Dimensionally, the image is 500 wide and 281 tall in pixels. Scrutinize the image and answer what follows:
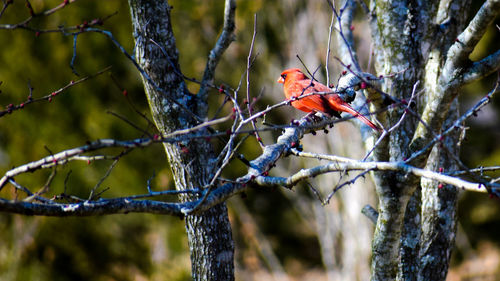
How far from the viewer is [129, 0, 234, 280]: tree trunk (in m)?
3.43

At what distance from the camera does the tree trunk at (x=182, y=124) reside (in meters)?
3.43

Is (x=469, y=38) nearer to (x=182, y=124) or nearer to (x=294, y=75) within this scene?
(x=182, y=124)

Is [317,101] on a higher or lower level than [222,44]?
lower

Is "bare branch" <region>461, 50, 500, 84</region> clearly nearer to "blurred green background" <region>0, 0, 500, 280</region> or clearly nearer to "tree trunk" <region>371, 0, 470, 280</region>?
"tree trunk" <region>371, 0, 470, 280</region>

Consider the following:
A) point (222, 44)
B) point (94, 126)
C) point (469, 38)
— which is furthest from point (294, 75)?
point (94, 126)

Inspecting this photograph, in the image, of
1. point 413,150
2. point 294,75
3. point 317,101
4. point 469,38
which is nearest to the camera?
point 469,38

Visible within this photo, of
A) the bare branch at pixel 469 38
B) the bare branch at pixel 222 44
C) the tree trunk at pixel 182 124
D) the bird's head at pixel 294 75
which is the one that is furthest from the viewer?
the bird's head at pixel 294 75

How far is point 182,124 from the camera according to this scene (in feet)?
11.4

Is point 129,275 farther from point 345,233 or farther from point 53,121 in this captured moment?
point 345,233

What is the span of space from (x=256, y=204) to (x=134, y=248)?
12.3 feet

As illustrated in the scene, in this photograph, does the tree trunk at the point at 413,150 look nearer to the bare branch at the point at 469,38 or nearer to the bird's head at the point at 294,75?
the bare branch at the point at 469,38

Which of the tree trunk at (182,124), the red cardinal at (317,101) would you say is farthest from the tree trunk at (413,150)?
the tree trunk at (182,124)

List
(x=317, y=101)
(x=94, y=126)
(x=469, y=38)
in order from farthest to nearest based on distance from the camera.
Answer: (x=94, y=126), (x=317, y=101), (x=469, y=38)

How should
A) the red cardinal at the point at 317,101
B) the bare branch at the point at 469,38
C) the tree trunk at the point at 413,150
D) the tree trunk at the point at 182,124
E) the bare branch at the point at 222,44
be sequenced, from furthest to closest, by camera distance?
1. the red cardinal at the point at 317,101
2. the bare branch at the point at 222,44
3. the tree trunk at the point at 182,124
4. the tree trunk at the point at 413,150
5. the bare branch at the point at 469,38
